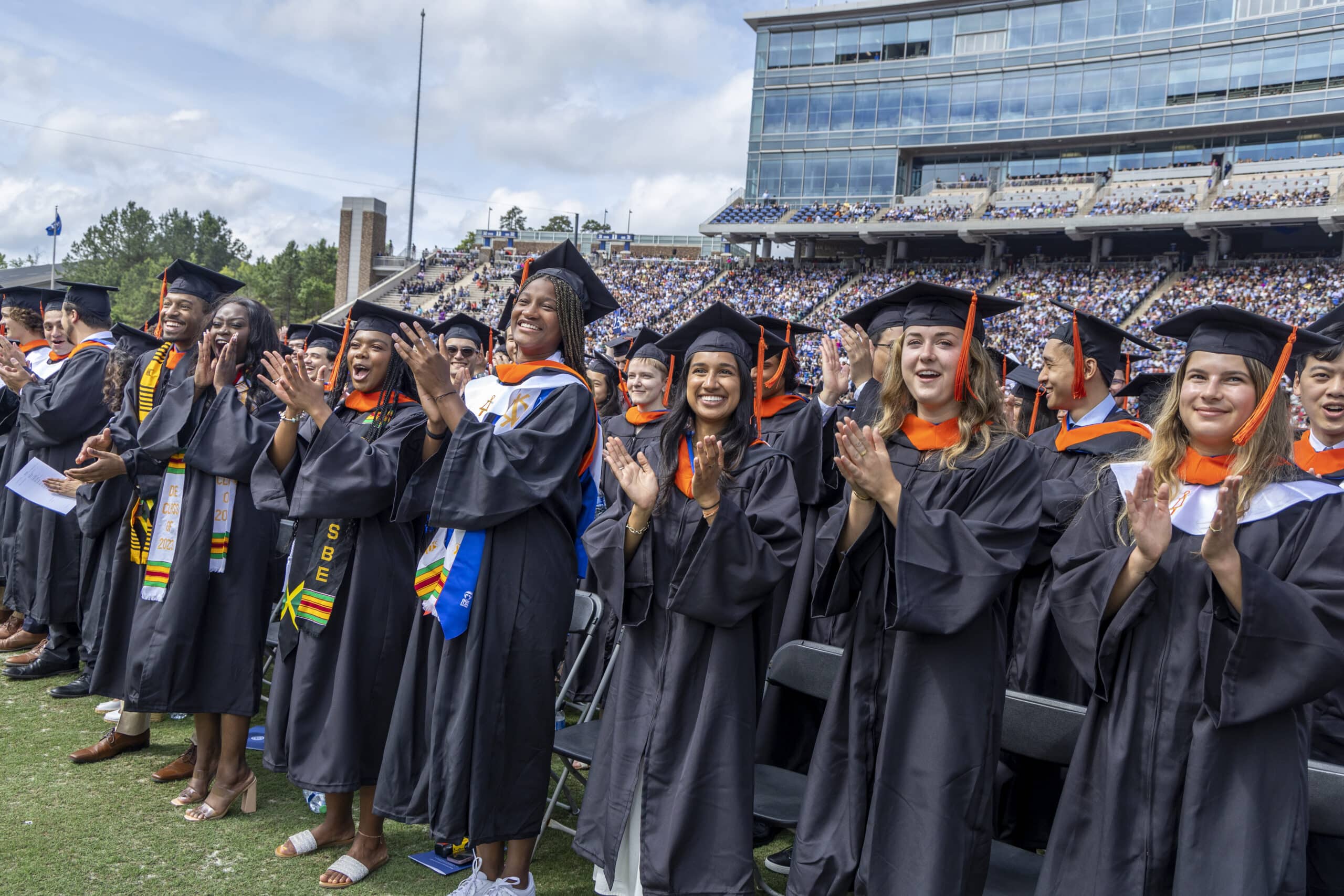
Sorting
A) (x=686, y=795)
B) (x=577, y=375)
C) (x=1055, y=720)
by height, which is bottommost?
(x=686, y=795)

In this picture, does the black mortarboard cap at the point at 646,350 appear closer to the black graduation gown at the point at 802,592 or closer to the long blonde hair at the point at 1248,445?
the black graduation gown at the point at 802,592

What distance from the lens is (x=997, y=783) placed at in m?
3.75

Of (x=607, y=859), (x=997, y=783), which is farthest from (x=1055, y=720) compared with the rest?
(x=607, y=859)

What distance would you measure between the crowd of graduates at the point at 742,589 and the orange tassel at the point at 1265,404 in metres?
0.02

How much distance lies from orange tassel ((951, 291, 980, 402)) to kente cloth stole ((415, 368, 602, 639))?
4.78 feet

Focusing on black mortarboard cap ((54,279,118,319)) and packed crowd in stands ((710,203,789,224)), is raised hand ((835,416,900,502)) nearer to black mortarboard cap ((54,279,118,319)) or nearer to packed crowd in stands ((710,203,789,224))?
black mortarboard cap ((54,279,118,319))

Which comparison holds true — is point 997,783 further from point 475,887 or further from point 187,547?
point 187,547

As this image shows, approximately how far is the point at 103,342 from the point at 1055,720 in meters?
6.22

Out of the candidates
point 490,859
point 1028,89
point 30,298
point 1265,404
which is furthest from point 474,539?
point 1028,89

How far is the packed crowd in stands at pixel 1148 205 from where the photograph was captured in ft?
113

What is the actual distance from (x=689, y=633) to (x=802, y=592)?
154 centimetres

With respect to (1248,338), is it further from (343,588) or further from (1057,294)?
(1057,294)

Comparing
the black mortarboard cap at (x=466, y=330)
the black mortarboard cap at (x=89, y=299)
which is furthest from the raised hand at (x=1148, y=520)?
the black mortarboard cap at (x=89, y=299)

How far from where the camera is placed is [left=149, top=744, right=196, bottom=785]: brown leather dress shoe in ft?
15.1
